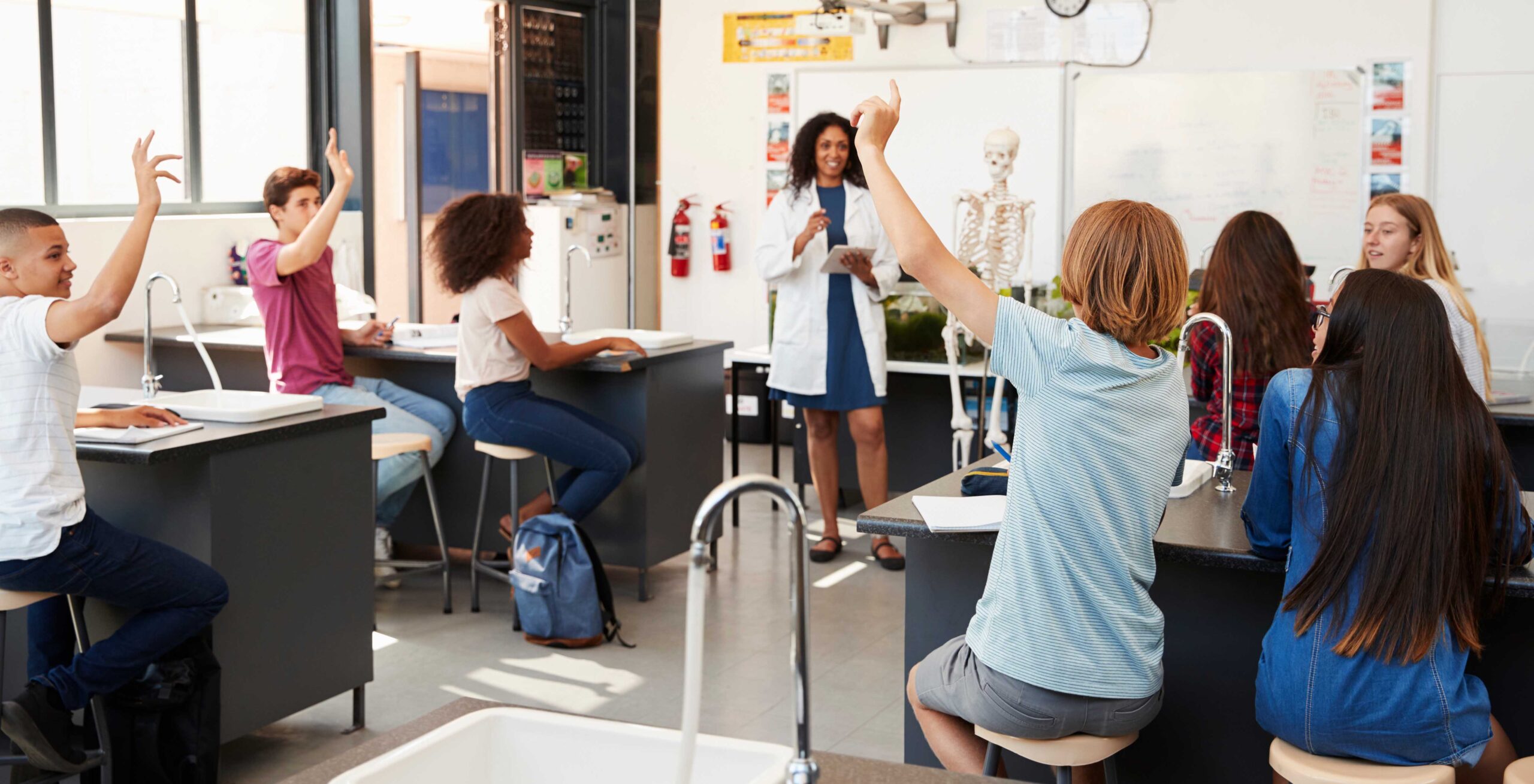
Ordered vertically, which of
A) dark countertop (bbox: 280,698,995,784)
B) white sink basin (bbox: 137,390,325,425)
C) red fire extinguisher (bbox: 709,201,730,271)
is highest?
red fire extinguisher (bbox: 709,201,730,271)

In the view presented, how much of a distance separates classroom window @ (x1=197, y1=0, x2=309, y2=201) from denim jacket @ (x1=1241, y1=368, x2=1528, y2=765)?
5.00 metres

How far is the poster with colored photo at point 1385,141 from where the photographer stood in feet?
21.4

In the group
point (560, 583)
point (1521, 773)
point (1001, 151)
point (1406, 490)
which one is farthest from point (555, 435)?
point (1521, 773)

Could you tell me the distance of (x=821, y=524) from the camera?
5.82 m

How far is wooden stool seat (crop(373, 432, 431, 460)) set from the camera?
4.33 m

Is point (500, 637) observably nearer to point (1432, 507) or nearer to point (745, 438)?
point (1432, 507)

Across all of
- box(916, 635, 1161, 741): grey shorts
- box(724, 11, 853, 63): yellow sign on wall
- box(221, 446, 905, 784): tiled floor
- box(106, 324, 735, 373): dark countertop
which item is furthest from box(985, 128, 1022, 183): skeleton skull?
box(916, 635, 1161, 741): grey shorts

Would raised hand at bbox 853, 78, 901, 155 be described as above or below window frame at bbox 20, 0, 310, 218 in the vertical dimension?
below

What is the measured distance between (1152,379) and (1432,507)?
1.36 feet

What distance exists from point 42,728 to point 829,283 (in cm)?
300

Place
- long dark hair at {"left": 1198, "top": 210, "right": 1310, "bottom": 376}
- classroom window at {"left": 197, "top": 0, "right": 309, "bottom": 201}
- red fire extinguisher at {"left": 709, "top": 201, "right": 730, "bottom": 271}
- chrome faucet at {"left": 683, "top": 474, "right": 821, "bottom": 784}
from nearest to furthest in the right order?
chrome faucet at {"left": 683, "top": 474, "right": 821, "bottom": 784} < long dark hair at {"left": 1198, "top": 210, "right": 1310, "bottom": 376} < classroom window at {"left": 197, "top": 0, "right": 309, "bottom": 201} < red fire extinguisher at {"left": 709, "top": 201, "right": 730, "bottom": 271}

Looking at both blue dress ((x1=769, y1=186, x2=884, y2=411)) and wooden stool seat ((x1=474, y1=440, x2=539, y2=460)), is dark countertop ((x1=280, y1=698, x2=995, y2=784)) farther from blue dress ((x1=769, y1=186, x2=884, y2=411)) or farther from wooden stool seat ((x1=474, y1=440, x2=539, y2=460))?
blue dress ((x1=769, y1=186, x2=884, y2=411))

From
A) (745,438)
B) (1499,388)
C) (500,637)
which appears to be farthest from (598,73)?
(1499,388)

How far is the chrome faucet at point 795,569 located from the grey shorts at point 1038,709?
0.88 metres
